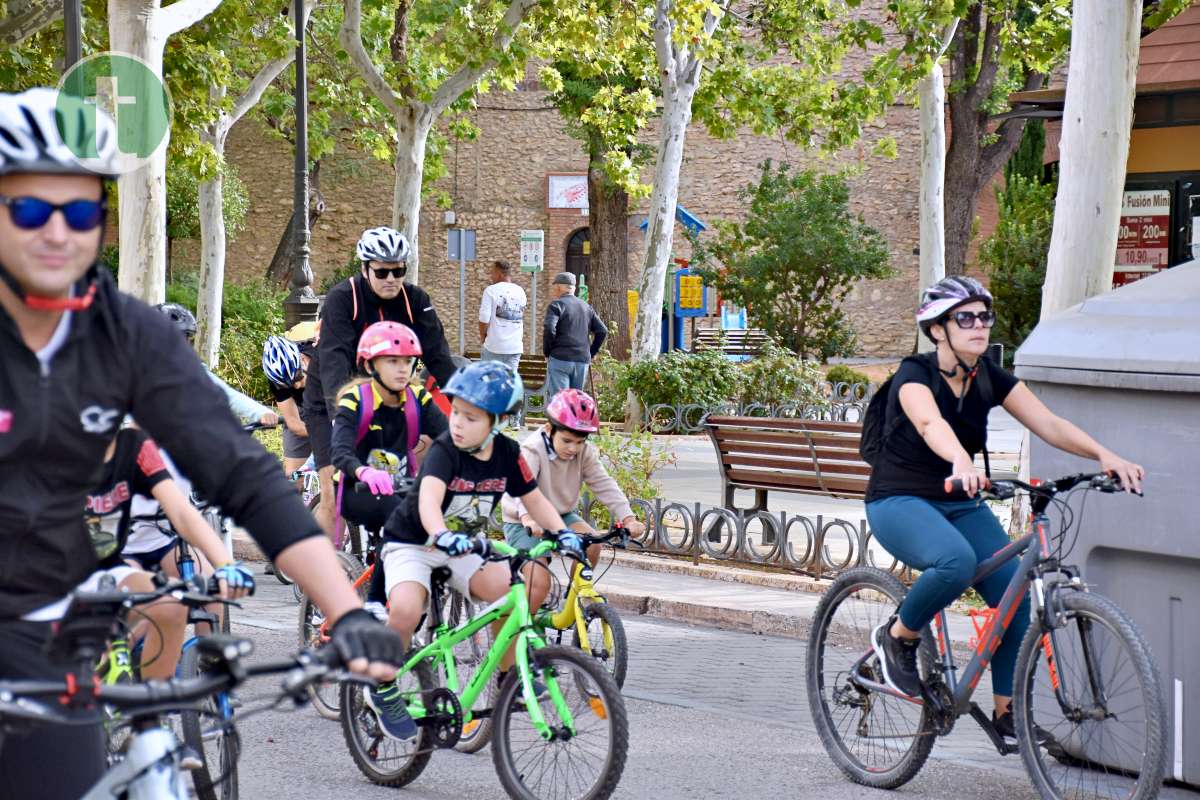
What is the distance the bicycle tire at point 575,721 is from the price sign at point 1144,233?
16.1 metres

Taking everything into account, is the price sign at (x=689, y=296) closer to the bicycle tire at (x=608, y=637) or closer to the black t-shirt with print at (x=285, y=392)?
the black t-shirt with print at (x=285, y=392)

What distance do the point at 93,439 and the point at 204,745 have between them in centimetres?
246

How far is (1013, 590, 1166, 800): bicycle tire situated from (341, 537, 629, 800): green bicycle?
3.98 feet

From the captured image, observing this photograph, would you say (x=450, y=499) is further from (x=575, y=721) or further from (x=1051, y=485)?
(x=1051, y=485)

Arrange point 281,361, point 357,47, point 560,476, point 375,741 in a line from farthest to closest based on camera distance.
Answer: point 357,47 < point 281,361 < point 560,476 < point 375,741

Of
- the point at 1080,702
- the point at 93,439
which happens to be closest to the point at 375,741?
the point at 1080,702

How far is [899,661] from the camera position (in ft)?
19.0

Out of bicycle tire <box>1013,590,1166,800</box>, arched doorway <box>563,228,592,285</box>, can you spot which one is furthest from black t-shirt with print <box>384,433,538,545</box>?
arched doorway <box>563,228,592,285</box>

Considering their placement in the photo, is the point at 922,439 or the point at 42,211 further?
the point at 922,439

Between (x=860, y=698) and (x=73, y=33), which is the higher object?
(x=73, y=33)

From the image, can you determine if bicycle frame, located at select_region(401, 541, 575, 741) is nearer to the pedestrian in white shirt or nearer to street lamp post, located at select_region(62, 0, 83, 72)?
street lamp post, located at select_region(62, 0, 83, 72)

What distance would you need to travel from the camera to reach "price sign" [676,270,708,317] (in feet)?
108

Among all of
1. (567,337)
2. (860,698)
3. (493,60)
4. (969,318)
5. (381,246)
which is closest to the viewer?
(969,318)

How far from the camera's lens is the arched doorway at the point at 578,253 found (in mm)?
44312
